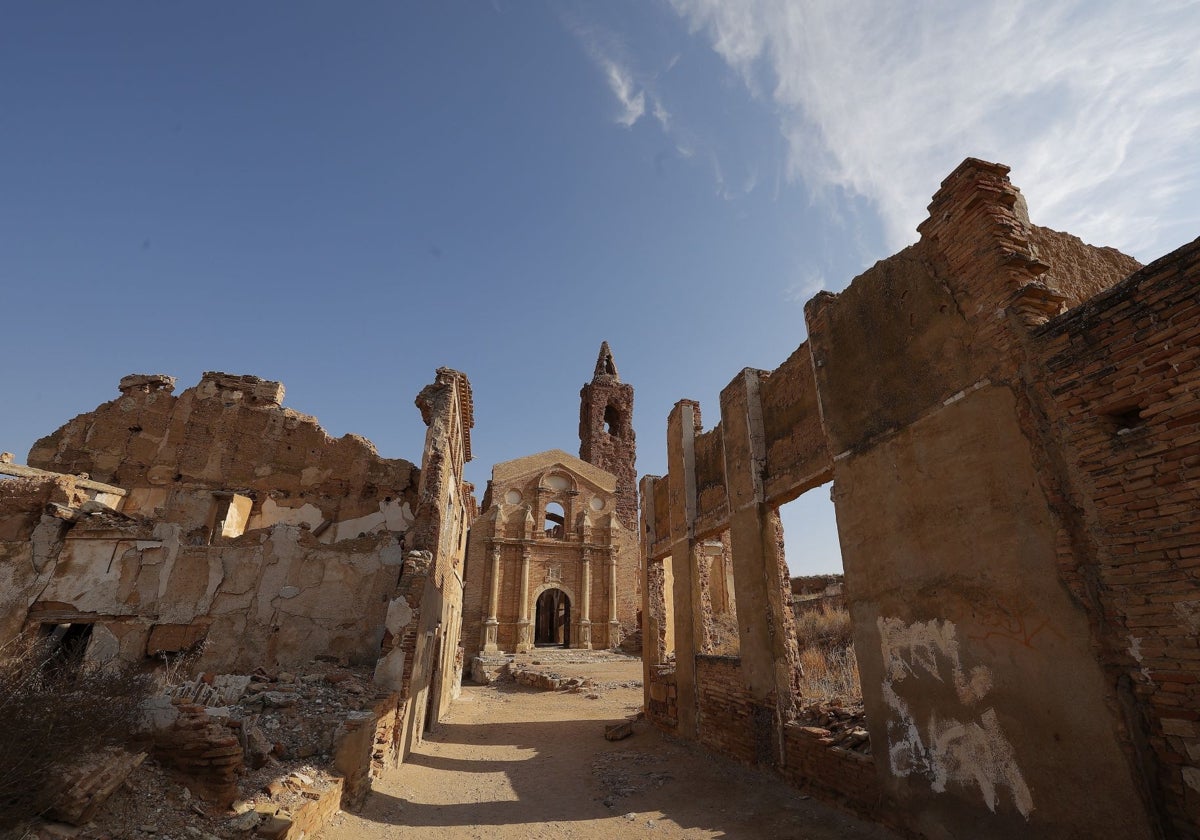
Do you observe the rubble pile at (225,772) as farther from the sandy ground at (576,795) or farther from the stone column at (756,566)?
the stone column at (756,566)

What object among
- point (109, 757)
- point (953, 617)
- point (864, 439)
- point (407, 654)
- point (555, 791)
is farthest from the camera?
point (407, 654)

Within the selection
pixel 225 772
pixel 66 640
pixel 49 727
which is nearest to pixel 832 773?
pixel 225 772

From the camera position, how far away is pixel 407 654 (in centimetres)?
860

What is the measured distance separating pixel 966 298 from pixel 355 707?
8110mm

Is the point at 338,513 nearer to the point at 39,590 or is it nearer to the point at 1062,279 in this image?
the point at 39,590

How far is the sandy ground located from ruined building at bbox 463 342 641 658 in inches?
568

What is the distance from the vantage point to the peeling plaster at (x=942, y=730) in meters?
4.67

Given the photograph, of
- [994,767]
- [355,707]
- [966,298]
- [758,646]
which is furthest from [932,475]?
[355,707]

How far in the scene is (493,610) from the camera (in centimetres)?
2619

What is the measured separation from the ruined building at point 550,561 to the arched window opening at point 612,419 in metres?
8.01

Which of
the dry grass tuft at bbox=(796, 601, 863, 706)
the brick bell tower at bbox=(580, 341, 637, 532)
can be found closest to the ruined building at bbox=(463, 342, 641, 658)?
the brick bell tower at bbox=(580, 341, 637, 532)

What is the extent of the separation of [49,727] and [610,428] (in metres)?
37.2

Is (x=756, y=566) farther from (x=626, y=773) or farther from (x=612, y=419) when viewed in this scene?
(x=612, y=419)

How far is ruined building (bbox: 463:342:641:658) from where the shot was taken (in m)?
26.4
